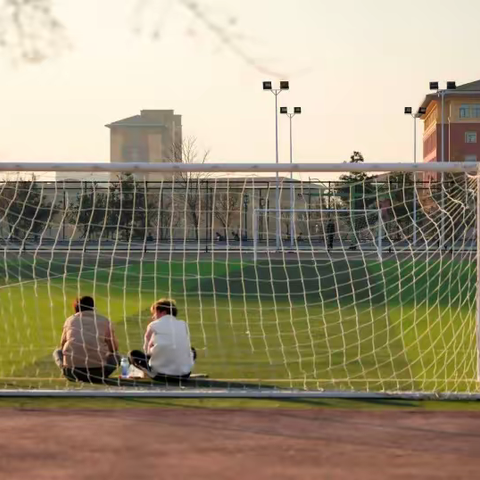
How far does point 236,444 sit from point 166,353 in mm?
2935

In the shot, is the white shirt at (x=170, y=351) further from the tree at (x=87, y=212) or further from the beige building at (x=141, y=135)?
the beige building at (x=141, y=135)

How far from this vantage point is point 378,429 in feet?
26.2

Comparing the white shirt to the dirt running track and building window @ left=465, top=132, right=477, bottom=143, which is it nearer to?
the dirt running track

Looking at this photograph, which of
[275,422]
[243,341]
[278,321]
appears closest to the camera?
[275,422]

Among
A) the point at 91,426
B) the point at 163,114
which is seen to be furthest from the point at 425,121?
the point at 91,426

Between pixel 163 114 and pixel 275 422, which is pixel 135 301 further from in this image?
pixel 163 114

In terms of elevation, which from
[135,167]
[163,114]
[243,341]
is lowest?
[243,341]

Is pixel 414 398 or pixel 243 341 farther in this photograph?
pixel 243 341

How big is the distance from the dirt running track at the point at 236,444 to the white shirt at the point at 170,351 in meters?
1.58

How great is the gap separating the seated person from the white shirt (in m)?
0.43

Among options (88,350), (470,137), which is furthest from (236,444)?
(470,137)

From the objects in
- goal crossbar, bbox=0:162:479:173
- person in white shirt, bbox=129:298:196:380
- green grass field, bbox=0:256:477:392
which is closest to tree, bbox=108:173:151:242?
green grass field, bbox=0:256:477:392

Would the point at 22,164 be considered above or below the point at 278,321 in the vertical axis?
above

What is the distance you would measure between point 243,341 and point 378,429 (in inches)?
225
